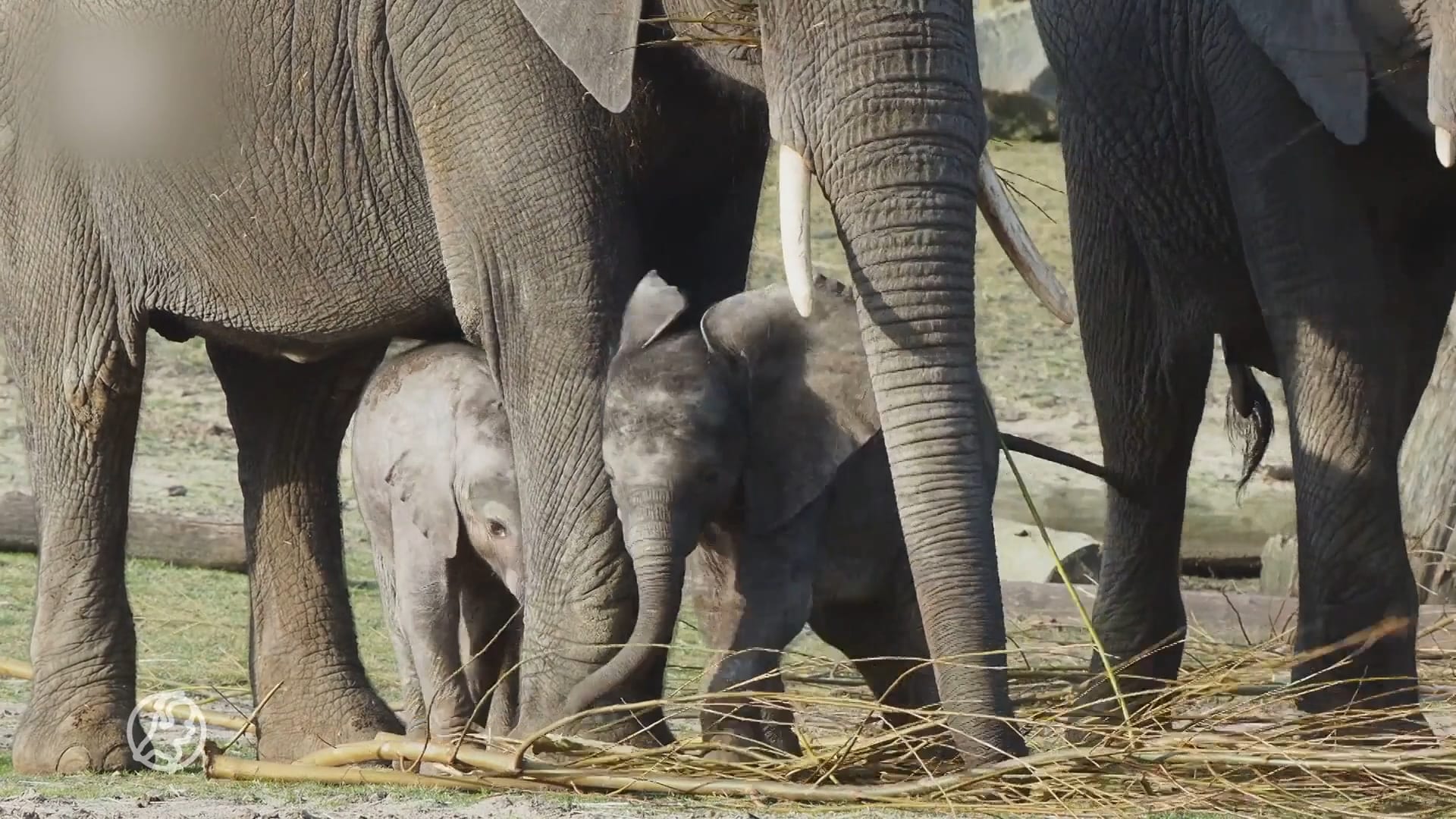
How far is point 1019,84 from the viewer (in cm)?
1770

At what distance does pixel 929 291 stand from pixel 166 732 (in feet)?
8.86

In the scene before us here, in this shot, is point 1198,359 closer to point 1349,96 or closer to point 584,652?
point 1349,96

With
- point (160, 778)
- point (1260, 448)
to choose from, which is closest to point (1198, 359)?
point (1260, 448)

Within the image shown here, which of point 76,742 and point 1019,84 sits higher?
point 1019,84

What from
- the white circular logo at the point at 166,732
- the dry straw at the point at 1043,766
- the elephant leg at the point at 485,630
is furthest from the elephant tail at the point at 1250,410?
the white circular logo at the point at 166,732

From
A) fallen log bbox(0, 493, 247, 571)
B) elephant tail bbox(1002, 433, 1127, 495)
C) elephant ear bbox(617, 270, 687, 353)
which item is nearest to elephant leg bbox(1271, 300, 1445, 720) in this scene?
elephant tail bbox(1002, 433, 1127, 495)

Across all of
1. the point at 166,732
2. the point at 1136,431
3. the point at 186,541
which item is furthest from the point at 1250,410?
the point at 186,541

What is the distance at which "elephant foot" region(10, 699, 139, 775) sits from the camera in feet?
20.1

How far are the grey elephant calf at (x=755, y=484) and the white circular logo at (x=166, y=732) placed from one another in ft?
3.99

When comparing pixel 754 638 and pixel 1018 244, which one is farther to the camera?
pixel 754 638

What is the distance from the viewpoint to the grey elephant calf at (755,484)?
5355 millimetres

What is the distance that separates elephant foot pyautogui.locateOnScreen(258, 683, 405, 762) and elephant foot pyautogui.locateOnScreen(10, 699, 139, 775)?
46 centimetres

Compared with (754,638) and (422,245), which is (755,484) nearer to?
(754,638)

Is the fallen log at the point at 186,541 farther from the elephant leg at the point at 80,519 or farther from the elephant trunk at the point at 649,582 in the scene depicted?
the elephant trunk at the point at 649,582
